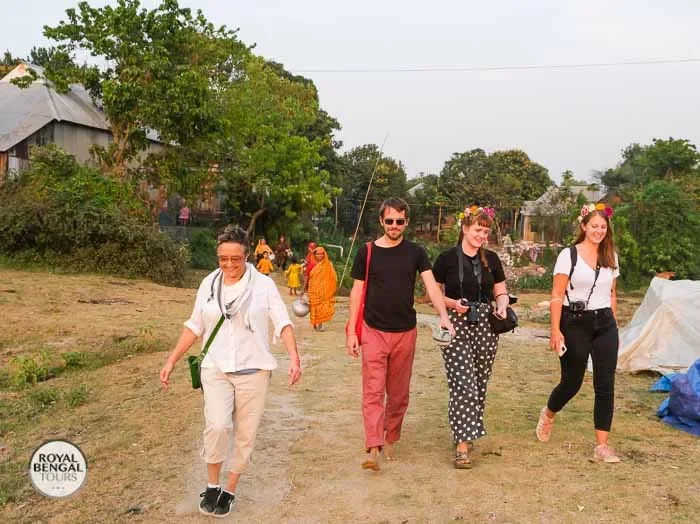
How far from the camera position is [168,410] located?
6629 millimetres

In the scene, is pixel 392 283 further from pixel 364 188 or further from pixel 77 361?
pixel 364 188

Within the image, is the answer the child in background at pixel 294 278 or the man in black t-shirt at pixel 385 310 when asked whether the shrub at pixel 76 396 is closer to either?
the man in black t-shirt at pixel 385 310

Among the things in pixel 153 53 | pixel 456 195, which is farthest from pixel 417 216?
pixel 153 53

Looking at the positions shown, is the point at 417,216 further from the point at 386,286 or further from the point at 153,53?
the point at 386,286

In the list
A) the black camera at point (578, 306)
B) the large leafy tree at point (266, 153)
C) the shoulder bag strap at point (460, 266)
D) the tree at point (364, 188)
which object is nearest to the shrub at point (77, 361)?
the shoulder bag strap at point (460, 266)

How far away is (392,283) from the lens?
4789mm

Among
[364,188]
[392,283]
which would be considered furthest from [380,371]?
[364,188]

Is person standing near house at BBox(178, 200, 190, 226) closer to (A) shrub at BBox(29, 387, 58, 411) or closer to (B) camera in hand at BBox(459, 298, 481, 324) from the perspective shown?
(A) shrub at BBox(29, 387, 58, 411)

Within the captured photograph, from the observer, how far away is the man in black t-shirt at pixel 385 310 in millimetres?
4762

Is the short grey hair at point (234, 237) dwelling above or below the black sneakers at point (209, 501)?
above

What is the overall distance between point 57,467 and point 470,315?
2633 mm

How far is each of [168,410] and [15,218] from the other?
48.9 feet

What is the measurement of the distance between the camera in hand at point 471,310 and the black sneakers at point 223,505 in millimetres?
1891

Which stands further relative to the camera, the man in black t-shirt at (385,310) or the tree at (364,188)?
the tree at (364,188)
